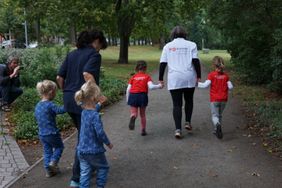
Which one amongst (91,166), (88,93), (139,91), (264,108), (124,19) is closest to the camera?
(88,93)

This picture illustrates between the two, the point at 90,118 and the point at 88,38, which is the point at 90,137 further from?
the point at 88,38

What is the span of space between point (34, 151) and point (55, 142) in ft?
6.01

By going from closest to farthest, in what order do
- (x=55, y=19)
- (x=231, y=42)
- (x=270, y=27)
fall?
(x=270, y=27) → (x=231, y=42) → (x=55, y=19)

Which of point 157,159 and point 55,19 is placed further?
point 55,19

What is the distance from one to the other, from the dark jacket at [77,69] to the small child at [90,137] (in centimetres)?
45

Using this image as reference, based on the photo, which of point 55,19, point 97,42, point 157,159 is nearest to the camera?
point 97,42

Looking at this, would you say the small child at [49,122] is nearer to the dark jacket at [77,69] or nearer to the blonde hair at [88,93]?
the dark jacket at [77,69]

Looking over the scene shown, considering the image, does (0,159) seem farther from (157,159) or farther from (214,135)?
(214,135)

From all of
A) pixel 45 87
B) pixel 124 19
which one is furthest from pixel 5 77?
pixel 124 19

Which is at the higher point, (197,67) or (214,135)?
(197,67)

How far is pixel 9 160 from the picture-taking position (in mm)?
7703

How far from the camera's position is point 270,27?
45.9ft

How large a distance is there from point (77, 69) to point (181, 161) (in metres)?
2.21

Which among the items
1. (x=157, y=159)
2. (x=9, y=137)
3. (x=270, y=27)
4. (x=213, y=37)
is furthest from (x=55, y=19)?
(x=213, y=37)
